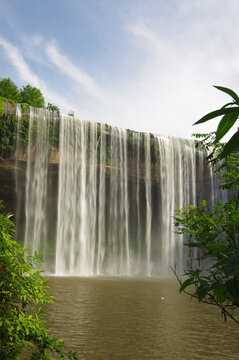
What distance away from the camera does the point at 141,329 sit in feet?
17.5

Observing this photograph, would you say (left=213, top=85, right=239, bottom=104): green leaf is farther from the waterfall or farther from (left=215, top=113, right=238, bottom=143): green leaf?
the waterfall

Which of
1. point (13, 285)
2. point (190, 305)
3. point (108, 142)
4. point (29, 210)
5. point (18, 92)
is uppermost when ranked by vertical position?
point (18, 92)

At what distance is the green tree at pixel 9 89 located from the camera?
29.2 m

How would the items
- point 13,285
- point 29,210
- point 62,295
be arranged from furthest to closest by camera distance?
point 29,210 < point 62,295 < point 13,285

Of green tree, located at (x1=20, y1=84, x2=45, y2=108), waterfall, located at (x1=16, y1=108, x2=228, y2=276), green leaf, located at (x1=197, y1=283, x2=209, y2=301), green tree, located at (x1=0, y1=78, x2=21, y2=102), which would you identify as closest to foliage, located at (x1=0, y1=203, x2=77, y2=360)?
green leaf, located at (x1=197, y1=283, x2=209, y2=301)

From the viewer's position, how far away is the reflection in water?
4277 mm

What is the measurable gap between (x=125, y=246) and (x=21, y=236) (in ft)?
21.7

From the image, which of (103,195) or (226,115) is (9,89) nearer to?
(103,195)

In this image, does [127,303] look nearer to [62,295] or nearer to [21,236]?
[62,295]

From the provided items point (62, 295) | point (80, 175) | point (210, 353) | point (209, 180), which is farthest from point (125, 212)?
point (210, 353)

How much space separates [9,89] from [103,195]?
55.9ft

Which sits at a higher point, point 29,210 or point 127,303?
point 29,210

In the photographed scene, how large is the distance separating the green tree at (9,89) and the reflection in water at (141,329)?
2542cm

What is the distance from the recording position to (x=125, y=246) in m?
20.7
